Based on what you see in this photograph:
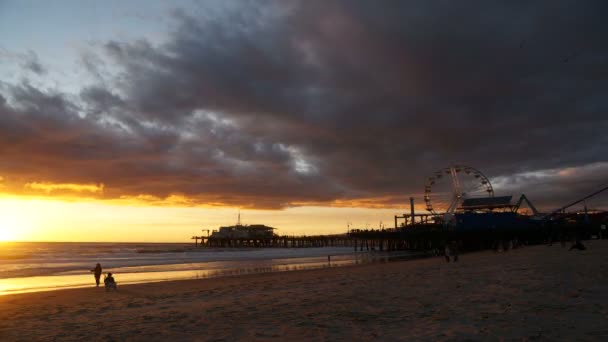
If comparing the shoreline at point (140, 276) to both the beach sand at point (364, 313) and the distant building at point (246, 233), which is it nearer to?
the beach sand at point (364, 313)

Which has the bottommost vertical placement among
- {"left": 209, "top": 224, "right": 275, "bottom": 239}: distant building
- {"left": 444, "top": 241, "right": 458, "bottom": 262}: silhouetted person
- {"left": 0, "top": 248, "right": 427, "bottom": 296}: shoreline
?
{"left": 0, "top": 248, "right": 427, "bottom": 296}: shoreline

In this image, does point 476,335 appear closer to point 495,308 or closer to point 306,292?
point 495,308

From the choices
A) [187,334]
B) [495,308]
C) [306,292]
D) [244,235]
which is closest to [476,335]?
[495,308]

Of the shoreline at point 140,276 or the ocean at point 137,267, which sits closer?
the shoreline at point 140,276

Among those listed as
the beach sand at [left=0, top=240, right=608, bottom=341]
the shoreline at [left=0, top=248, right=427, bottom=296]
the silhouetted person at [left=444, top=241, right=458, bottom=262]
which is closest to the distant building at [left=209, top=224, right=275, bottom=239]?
the shoreline at [left=0, top=248, right=427, bottom=296]

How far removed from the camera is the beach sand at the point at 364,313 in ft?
27.5

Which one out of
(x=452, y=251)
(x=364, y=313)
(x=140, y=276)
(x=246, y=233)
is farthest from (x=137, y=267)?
(x=246, y=233)

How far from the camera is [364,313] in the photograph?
35.0 feet

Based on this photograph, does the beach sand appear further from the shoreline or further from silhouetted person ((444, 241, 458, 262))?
silhouetted person ((444, 241, 458, 262))

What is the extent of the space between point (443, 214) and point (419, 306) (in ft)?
249

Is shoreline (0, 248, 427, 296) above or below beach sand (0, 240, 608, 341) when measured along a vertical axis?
below

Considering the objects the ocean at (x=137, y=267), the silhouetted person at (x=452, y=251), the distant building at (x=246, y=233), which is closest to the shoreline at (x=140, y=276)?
the ocean at (x=137, y=267)

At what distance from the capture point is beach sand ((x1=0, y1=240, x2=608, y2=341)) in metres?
8.39

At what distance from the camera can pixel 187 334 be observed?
9.68 metres
